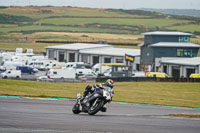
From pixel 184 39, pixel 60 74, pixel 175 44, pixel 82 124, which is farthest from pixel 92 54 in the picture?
pixel 82 124

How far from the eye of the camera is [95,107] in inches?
640

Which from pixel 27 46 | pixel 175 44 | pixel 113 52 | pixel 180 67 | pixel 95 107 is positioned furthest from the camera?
pixel 27 46

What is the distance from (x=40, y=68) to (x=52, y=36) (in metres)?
70.7

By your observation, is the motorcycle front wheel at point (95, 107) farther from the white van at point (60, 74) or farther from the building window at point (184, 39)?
the building window at point (184, 39)

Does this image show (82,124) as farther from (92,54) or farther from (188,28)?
(188,28)

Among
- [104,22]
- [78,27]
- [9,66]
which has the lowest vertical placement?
[9,66]

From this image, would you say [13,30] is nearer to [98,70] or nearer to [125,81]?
[98,70]

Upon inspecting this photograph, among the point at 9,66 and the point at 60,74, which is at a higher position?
the point at 9,66

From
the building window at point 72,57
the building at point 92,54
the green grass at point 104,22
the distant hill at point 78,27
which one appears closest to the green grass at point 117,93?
the building at point 92,54

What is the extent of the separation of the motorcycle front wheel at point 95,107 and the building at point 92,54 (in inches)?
2395

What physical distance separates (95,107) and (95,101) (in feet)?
0.77

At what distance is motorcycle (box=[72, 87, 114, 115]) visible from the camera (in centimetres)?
1589

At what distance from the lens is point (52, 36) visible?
146 m

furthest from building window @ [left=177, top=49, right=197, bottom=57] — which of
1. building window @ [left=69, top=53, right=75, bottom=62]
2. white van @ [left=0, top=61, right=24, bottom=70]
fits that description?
white van @ [left=0, top=61, right=24, bottom=70]
